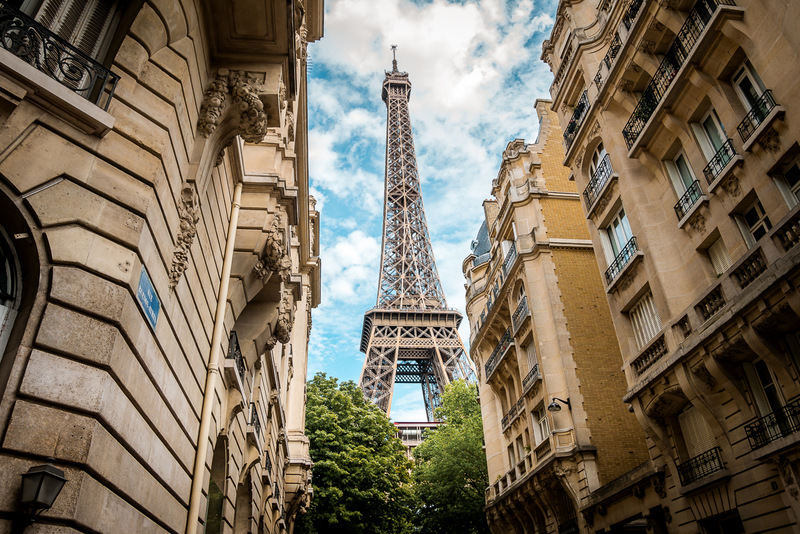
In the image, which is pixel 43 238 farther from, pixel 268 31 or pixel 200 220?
pixel 268 31

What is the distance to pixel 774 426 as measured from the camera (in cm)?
984

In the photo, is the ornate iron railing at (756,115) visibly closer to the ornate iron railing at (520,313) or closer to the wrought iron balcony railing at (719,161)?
the wrought iron balcony railing at (719,161)

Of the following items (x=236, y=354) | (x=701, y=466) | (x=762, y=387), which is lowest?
(x=701, y=466)

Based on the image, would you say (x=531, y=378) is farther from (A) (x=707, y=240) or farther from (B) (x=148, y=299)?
(B) (x=148, y=299)

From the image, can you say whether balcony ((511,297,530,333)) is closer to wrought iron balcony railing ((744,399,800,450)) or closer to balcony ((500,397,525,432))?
balcony ((500,397,525,432))

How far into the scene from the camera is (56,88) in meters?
5.48

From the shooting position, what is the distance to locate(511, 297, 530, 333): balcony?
23.8 metres

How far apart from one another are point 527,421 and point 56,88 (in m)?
21.8

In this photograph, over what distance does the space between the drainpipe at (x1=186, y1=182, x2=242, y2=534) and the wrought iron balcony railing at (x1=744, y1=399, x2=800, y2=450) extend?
366 inches

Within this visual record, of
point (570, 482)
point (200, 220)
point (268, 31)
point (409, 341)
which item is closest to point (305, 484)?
point (570, 482)

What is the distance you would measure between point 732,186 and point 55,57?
1172cm

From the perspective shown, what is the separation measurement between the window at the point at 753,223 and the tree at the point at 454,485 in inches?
965

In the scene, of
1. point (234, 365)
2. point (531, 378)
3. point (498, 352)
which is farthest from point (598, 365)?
point (234, 365)

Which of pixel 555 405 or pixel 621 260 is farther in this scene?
pixel 555 405
